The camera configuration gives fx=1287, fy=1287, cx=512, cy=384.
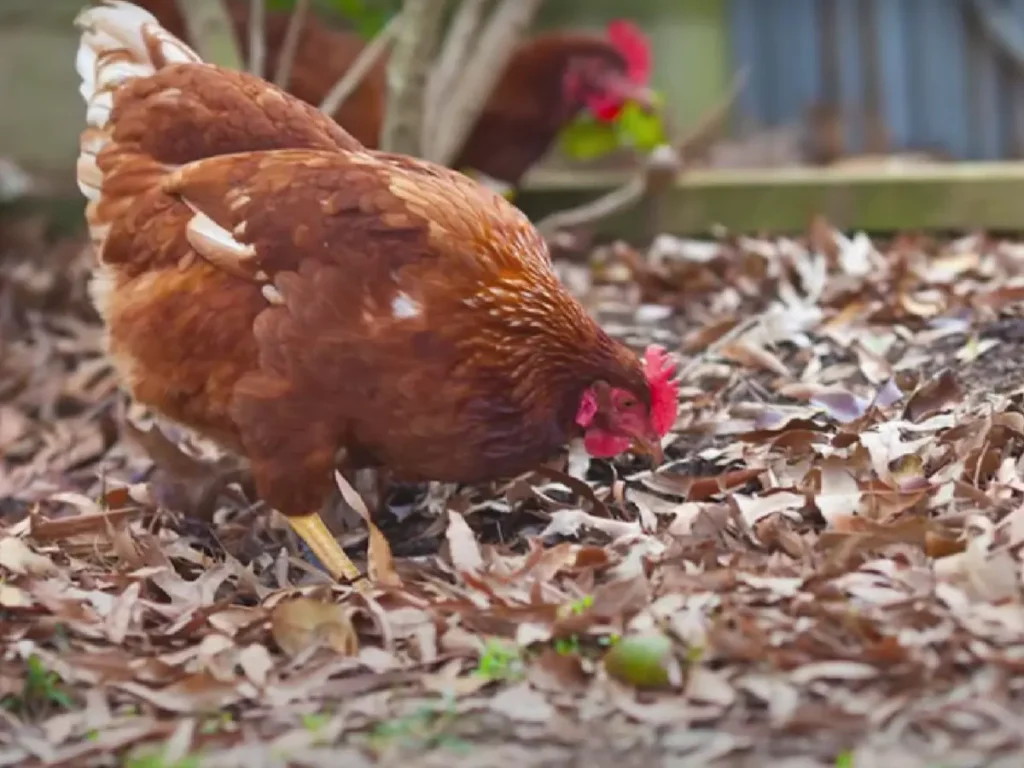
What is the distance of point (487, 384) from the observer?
94.3 inches

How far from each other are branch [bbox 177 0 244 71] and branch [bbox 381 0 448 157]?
501 mm

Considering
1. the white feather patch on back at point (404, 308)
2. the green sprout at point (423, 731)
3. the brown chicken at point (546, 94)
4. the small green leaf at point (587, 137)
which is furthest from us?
the small green leaf at point (587, 137)

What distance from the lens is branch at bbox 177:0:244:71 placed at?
399 centimetres

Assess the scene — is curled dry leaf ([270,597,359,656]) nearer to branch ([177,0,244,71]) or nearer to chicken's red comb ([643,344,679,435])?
chicken's red comb ([643,344,679,435])

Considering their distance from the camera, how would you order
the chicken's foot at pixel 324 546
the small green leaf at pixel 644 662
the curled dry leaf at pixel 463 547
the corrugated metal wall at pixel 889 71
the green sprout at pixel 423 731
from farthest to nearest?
the corrugated metal wall at pixel 889 71 < the chicken's foot at pixel 324 546 < the curled dry leaf at pixel 463 547 < the small green leaf at pixel 644 662 < the green sprout at pixel 423 731

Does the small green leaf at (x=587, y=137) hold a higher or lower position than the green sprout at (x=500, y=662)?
higher

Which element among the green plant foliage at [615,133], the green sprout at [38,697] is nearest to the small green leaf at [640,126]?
the green plant foliage at [615,133]

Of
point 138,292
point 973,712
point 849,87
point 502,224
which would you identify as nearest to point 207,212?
point 138,292

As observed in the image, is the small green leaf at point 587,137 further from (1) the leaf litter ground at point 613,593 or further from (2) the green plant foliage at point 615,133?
(1) the leaf litter ground at point 613,593

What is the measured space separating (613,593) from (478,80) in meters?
2.99

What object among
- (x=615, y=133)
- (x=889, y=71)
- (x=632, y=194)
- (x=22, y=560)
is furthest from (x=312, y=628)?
(x=889, y=71)

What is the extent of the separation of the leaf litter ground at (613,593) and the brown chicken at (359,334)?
185 mm

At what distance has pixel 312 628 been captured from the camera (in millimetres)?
1998

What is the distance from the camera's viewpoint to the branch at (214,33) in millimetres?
3989
